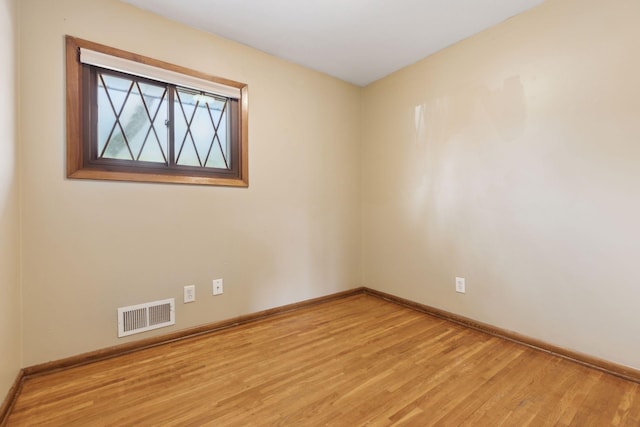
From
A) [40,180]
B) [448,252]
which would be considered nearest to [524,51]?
[448,252]

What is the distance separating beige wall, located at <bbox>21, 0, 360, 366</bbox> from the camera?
167 cm

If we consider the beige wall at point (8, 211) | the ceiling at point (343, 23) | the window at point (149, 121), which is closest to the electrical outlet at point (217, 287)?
the window at point (149, 121)

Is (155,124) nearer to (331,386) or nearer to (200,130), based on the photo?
(200,130)

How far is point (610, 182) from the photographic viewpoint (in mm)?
1695

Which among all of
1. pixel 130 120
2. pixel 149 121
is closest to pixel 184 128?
pixel 149 121

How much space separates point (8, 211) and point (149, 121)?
94 cm

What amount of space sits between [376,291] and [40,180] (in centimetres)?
289

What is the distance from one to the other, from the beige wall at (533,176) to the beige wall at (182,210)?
76 cm

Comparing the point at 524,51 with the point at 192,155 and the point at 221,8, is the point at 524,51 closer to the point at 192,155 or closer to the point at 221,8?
the point at 221,8

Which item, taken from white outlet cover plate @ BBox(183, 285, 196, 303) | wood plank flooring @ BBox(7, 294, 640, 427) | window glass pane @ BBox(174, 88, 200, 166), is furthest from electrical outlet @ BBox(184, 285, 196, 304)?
window glass pane @ BBox(174, 88, 200, 166)

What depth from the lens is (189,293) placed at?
7.15ft

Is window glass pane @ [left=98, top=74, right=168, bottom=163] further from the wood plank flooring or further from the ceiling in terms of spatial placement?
the wood plank flooring

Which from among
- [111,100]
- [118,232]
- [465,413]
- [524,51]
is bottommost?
[465,413]

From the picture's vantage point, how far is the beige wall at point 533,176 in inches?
65.9
